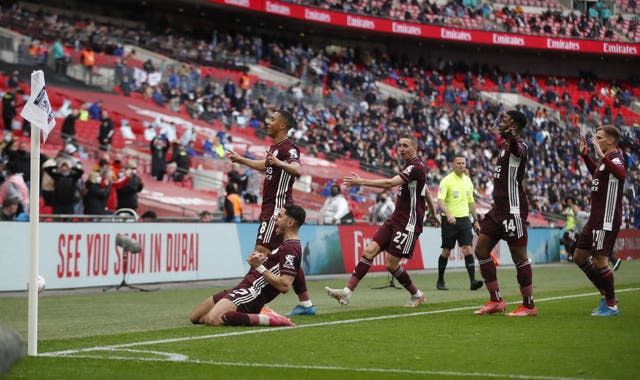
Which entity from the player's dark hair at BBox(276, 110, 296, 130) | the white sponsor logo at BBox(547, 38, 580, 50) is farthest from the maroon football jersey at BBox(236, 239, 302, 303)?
the white sponsor logo at BBox(547, 38, 580, 50)

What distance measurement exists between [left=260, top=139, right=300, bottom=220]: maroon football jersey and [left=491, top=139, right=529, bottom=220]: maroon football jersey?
2475mm

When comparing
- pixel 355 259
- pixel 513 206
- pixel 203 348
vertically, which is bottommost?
pixel 355 259

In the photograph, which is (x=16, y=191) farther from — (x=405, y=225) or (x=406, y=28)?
(x=406, y=28)

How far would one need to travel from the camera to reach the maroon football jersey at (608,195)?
12.3 m

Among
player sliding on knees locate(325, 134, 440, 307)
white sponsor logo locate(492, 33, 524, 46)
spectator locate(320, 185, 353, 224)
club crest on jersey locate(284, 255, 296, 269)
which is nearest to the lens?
club crest on jersey locate(284, 255, 296, 269)

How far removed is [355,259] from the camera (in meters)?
24.1

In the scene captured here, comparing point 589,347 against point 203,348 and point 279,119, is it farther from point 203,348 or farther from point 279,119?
point 279,119

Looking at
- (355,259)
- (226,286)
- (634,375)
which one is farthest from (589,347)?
(355,259)

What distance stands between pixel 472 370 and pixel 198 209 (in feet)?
65.9

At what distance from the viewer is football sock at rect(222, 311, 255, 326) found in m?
10.6

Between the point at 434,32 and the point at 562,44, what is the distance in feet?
29.7

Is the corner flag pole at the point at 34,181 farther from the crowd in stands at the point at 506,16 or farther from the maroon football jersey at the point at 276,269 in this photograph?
the crowd in stands at the point at 506,16

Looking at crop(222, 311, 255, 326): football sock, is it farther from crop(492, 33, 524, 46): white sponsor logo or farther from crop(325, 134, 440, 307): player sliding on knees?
crop(492, 33, 524, 46): white sponsor logo

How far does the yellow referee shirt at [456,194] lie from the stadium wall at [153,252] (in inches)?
188
